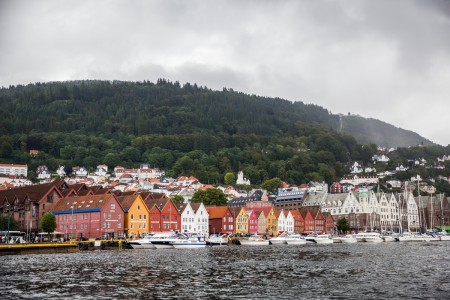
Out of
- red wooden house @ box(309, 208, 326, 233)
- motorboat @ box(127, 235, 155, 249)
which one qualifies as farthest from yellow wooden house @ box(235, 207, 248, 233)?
motorboat @ box(127, 235, 155, 249)

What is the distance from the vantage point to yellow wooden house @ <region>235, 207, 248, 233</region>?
138 meters

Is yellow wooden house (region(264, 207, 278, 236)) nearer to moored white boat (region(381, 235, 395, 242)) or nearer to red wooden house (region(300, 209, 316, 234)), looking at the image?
red wooden house (region(300, 209, 316, 234))

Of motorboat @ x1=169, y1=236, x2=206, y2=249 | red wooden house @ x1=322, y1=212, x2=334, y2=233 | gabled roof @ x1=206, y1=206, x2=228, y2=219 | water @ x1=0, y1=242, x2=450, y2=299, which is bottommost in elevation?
water @ x1=0, y1=242, x2=450, y2=299

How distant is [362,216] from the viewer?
168500 millimetres

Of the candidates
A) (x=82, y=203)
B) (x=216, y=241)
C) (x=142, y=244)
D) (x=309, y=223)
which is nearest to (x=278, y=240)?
(x=216, y=241)

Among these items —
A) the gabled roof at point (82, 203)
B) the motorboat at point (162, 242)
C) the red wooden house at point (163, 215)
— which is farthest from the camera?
the red wooden house at point (163, 215)

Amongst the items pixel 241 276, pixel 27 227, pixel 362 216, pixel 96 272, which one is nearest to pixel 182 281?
pixel 241 276

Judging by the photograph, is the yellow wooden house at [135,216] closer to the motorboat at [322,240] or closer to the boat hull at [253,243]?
the boat hull at [253,243]

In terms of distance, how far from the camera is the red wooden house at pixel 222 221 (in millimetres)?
136625

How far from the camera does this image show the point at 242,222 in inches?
5512

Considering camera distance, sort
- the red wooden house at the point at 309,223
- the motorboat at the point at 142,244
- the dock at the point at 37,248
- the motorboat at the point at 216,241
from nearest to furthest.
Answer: the dock at the point at 37,248, the motorboat at the point at 142,244, the motorboat at the point at 216,241, the red wooden house at the point at 309,223

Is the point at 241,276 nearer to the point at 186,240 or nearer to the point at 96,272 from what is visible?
the point at 96,272

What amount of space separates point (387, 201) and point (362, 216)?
17087 mm

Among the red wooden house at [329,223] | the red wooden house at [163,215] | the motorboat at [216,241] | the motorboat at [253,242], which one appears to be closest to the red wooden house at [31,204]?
the red wooden house at [163,215]
